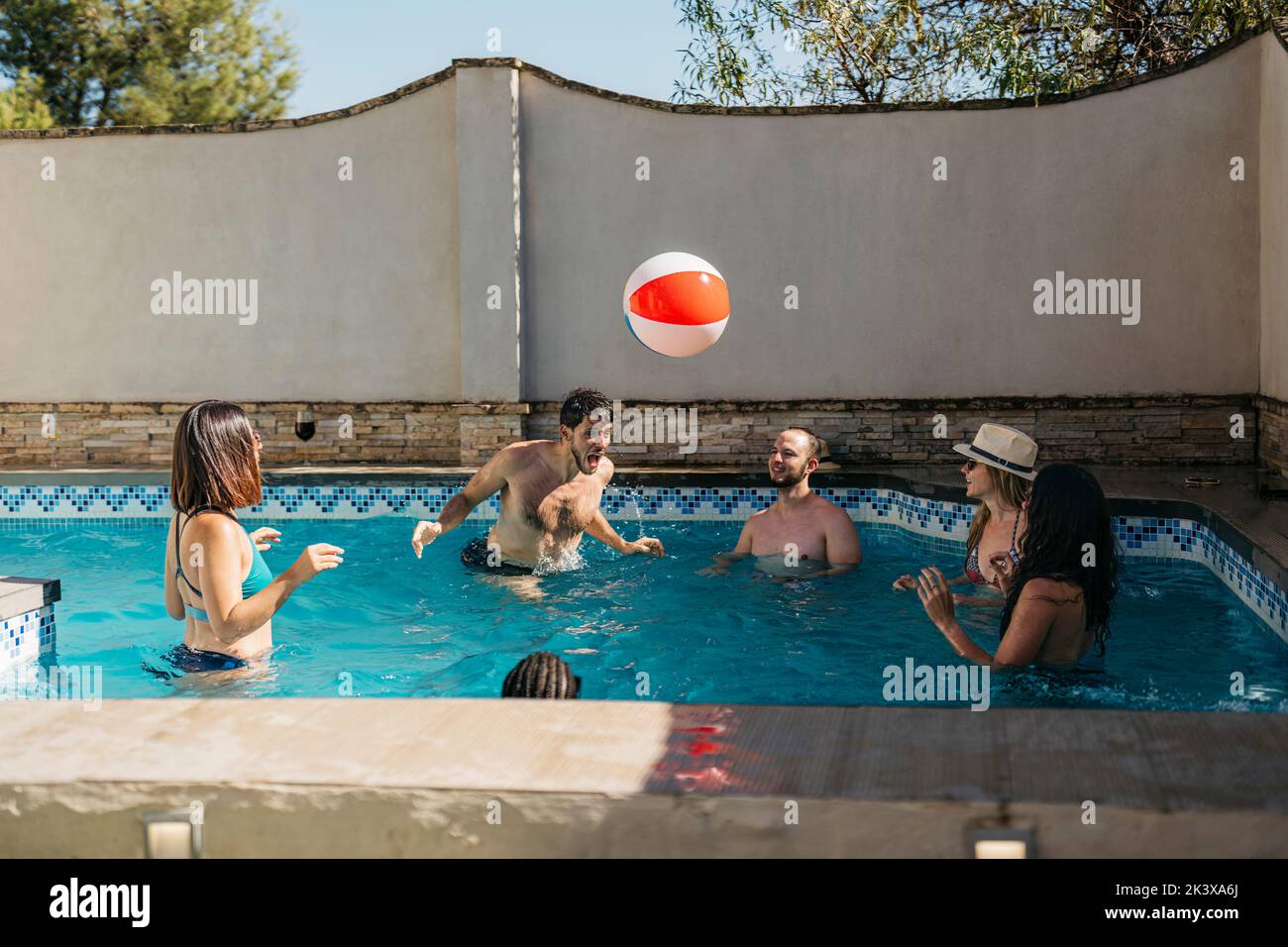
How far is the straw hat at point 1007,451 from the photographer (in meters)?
5.67

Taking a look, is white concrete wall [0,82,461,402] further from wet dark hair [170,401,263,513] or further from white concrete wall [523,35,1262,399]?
wet dark hair [170,401,263,513]

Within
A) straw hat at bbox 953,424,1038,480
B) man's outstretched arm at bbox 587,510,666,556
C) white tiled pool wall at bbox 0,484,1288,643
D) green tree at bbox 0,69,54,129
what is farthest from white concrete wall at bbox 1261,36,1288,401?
green tree at bbox 0,69,54,129

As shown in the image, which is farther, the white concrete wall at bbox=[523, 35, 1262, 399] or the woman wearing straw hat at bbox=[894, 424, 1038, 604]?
the white concrete wall at bbox=[523, 35, 1262, 399]

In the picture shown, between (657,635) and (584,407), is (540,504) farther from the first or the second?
(657,635)

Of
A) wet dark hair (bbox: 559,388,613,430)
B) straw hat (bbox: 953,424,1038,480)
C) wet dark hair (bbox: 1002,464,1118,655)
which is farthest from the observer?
wet dark hair (bbox: 559,388,613,430)

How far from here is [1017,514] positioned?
5945 mm

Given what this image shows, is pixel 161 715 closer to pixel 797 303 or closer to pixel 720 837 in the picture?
pixel 720 837

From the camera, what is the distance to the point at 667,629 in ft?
21.9

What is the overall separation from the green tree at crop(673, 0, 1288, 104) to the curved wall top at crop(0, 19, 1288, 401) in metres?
3.89

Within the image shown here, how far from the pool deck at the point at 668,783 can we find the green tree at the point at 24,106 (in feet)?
65.7

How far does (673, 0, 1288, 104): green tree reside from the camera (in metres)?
13.9

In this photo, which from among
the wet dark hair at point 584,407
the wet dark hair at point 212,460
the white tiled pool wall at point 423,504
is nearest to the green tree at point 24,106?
the white tiled pool wall at point 423,504
